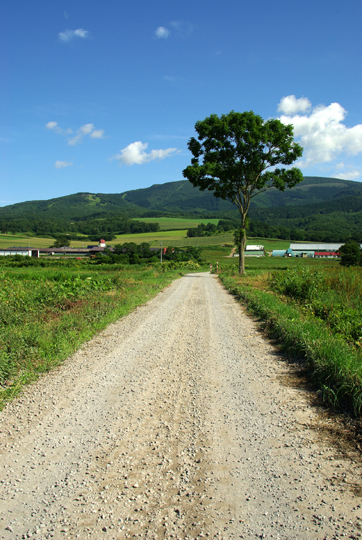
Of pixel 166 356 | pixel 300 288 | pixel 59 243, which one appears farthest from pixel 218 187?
pixel 59 243

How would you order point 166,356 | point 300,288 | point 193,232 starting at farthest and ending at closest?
point 193,232, point 300,288, point 166,356

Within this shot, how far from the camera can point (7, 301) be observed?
11.3 metres

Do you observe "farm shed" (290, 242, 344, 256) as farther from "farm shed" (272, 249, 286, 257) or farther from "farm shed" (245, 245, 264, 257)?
"farm shed" (245, 245, 264, 257)

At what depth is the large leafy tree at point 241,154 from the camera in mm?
30000

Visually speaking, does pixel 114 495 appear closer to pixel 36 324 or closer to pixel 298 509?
pixel 298 509

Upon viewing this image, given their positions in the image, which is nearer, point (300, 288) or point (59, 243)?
point (300, 288)

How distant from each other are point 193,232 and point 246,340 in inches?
5634

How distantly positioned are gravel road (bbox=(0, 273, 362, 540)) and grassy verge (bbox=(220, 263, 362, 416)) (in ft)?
1.57

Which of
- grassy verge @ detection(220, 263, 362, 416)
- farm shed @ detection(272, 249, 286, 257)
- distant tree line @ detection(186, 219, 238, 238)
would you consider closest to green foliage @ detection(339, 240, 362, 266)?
farm shed @ detection(272, 249, 286, 257)

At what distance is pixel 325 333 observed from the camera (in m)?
7.36

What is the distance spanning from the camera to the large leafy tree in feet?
98.4

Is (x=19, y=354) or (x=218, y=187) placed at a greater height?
(x=218, y=187)

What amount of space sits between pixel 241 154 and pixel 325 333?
26.3 meters

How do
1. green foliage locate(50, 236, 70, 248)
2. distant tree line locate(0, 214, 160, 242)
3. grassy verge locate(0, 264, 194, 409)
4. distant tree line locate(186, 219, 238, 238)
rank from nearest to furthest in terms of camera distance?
grassy verge locate(0, 264, 194, 409) < green foliage locate(50, 236, 70, 248) < distant tree line locate(186, 219, 238, 238) < distant tree line locate(0, 214, 160, 242)
